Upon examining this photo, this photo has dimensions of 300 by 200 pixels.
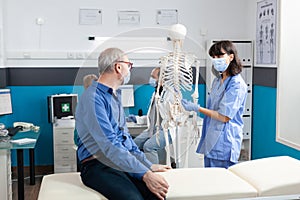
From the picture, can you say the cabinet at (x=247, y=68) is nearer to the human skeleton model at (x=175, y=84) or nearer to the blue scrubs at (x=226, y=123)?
the blue scrubs at (x=226, y=123)

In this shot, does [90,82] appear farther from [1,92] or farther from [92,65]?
[1,92]

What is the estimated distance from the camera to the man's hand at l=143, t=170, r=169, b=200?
2033 millimetres

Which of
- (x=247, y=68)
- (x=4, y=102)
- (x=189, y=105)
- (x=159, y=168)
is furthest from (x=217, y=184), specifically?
(x=247, y=68)

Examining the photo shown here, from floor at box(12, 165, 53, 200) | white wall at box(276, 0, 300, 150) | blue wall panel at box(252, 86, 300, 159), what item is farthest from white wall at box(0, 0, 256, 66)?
white wall at box(276, 0, 300, 150)

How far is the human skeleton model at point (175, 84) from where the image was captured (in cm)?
202

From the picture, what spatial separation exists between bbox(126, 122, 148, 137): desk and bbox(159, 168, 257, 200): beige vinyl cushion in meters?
0.33

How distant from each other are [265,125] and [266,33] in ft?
3.25

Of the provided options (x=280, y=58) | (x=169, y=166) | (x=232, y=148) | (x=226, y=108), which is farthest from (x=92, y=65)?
(x=280, y=58)

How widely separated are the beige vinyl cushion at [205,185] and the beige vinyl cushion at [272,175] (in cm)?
6

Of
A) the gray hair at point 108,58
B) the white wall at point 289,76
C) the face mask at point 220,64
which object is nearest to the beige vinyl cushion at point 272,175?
the white wall at point 289,76

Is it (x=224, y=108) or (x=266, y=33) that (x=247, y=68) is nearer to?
(x=266, y=33)

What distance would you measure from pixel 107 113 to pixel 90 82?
17 centimetres

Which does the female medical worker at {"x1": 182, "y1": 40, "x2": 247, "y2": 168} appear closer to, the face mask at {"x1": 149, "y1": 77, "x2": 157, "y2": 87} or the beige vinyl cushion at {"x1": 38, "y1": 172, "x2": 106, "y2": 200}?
the face mask at {"x1": 149, "y1": 77, "x2": 157, "y2": 87}

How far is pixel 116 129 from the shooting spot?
1978mm
